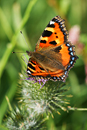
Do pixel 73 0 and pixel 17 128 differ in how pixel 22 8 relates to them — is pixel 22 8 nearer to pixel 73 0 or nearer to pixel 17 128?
pixel 73 0

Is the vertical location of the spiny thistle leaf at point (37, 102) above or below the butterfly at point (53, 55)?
below

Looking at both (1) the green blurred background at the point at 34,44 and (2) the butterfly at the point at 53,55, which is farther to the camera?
(1) the green blurred background at the point at 34,44

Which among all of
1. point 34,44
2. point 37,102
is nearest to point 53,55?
point 37,102

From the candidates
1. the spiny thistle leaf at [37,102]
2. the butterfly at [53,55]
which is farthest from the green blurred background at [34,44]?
the butterfly at [53,55]

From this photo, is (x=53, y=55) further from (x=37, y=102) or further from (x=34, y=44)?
(x=34, y=44)

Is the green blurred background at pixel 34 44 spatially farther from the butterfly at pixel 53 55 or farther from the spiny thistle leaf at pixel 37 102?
the butterfly at pixel 53 55

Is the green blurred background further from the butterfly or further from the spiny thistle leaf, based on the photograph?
the butterfly

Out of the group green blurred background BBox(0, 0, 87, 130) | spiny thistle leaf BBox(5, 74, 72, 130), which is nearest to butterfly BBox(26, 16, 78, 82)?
spiny thistle leaf BBox(5, 74, 72, 130)
